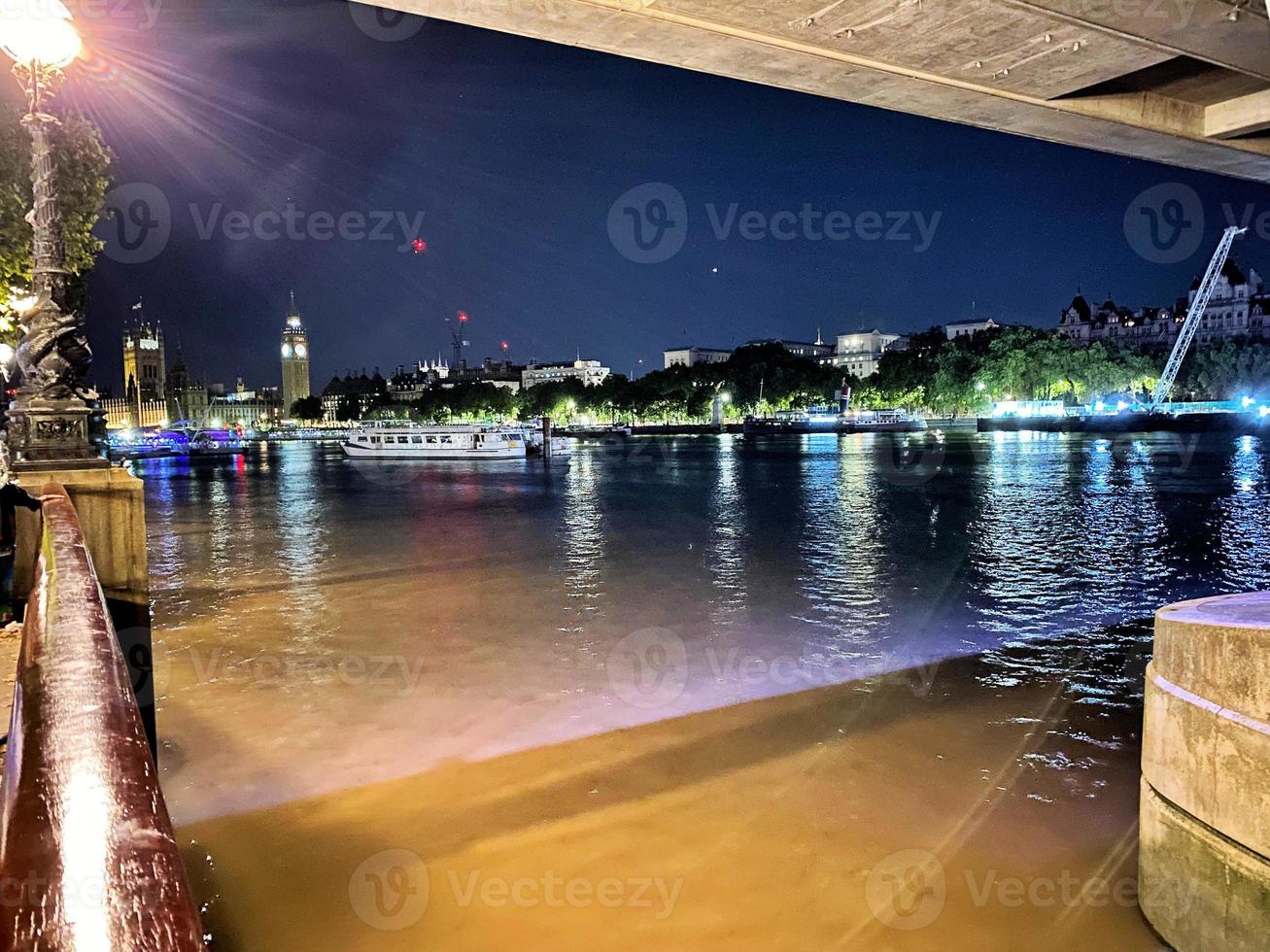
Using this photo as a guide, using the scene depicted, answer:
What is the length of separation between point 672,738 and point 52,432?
6551 mm

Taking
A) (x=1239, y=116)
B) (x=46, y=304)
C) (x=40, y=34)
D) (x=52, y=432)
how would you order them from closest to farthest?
(x=40, y=34) < (x=46, y=304) < (x=52, y=432) < (x=1239, y=116)

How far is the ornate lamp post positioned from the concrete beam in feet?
45.2

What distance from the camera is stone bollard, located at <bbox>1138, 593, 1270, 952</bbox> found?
356 centimetres

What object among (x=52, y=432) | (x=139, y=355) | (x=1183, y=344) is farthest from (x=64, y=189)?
(x=139, y=355)

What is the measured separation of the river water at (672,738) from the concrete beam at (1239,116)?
650 centimetres

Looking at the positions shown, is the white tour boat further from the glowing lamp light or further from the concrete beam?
the glowing lamp light

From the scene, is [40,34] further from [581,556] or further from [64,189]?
[64,189]

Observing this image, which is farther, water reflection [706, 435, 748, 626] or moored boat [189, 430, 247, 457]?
moored boat [189, 430, 247, 457]

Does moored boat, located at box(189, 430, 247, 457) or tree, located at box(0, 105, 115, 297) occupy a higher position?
tree, located at box(0, 105, 115, 297)

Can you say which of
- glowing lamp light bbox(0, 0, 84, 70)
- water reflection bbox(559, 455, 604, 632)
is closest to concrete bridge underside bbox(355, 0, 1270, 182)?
glowing lamp light bbox(0, 0, 84, 70)

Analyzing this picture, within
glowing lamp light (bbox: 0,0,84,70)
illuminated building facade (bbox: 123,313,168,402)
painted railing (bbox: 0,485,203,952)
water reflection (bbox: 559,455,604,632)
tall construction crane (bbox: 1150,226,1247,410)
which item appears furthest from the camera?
illuminated building facade (bbox: 123,313,168,402)

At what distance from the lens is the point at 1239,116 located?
37.4 feet

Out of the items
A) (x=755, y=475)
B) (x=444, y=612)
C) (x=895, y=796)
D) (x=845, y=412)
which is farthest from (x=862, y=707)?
(x=845, y=412)

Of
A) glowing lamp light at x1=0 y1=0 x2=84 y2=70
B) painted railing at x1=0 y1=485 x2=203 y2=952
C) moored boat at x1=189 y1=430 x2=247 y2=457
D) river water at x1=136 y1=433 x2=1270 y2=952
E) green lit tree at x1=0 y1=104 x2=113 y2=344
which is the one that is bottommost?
river water at x1=136 y1=433 x2=1270 y2=952
